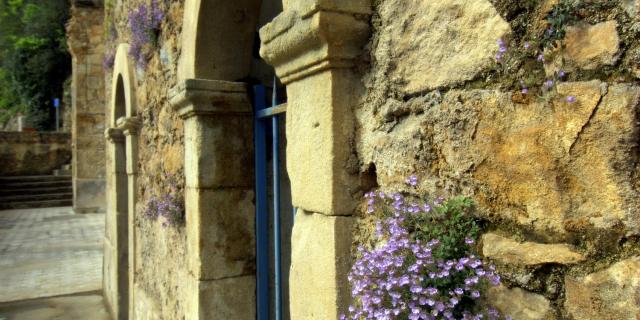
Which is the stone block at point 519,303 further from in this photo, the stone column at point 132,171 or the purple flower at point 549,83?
the stone column at point 132,171

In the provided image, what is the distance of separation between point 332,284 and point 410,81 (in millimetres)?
617

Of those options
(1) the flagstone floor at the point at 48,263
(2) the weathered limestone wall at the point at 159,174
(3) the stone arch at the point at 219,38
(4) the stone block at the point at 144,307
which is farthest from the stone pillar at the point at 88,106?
(3) the stone arch at the point at 219,38

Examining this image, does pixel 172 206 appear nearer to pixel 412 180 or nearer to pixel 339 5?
pixel 339 5

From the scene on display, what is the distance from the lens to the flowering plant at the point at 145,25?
12.1ft

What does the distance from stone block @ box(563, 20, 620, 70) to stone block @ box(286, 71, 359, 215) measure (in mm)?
644

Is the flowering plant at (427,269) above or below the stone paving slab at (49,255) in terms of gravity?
above

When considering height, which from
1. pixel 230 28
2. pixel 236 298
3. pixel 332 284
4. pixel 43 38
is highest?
pixel 43 38

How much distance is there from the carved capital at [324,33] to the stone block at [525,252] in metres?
0.65

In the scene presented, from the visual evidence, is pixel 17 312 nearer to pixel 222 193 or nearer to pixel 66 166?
pixel 222 193

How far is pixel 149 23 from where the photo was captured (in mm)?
3725

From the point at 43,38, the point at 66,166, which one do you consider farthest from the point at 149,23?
the point at 43,38

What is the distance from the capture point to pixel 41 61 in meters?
23.5

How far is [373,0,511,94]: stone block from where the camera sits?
112 cm

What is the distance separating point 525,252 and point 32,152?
21.5m
